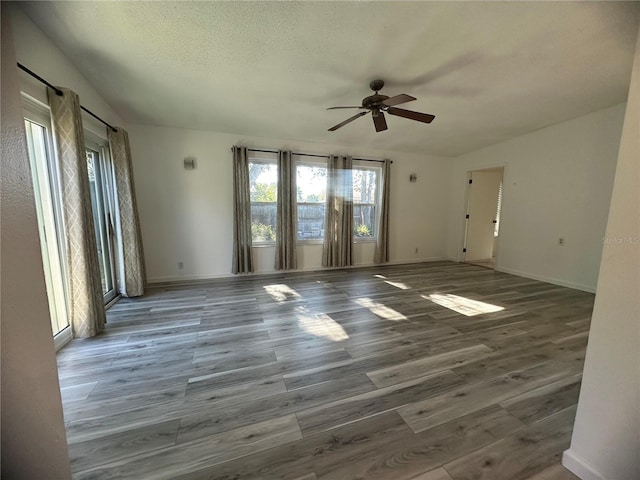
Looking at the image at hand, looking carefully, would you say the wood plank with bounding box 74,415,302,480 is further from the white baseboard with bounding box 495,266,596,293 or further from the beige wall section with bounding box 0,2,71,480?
the white baseboard with bounding box 495,266,596,293

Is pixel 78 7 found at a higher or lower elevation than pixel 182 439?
higher

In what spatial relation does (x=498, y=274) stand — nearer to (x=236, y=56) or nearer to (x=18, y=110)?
(x=236, y=56)

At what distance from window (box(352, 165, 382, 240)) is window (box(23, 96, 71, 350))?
4193mm

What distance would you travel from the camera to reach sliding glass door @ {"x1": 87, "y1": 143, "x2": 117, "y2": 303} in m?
2.94

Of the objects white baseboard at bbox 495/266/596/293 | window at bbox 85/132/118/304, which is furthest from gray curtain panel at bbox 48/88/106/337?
white baseboard at bbox 495/266/596/293

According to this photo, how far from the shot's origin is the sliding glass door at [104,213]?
116 inches

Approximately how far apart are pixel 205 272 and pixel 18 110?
3724 millimetres

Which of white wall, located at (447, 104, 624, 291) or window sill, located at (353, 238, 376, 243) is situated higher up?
white wall, located at (447, 104, 624, 291)

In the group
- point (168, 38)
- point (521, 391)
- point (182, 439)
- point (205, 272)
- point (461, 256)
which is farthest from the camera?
point (461, 256)

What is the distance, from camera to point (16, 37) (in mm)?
1652

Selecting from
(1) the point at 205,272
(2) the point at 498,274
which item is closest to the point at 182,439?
(1) the point at 205,272

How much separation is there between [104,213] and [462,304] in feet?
15.5

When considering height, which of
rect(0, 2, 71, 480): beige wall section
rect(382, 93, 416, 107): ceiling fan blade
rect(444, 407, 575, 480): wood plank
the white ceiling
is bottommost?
rect(444, 407, 575, 480): wood plank

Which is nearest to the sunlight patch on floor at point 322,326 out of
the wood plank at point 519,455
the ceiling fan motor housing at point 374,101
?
the wood plank at point 519,455
